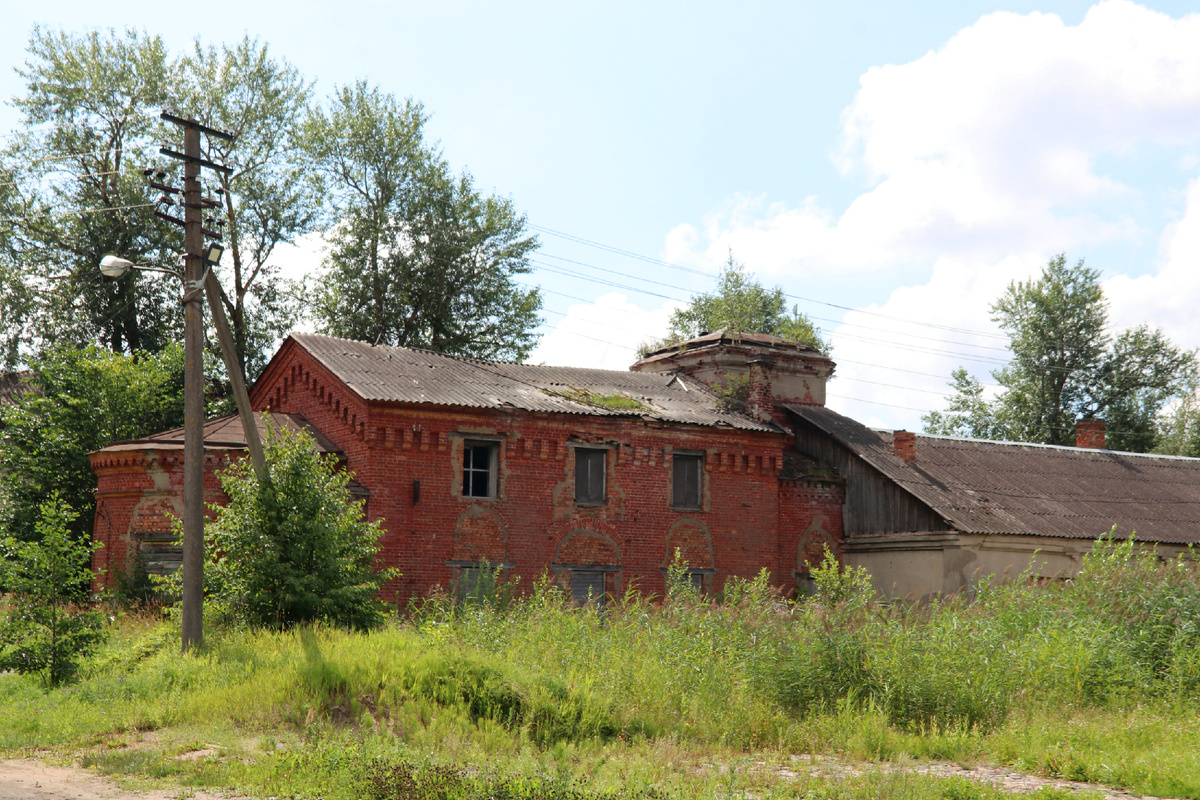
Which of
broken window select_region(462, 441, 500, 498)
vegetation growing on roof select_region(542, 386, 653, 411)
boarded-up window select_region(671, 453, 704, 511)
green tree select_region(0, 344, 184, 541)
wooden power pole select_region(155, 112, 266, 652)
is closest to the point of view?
wooden power pole select_region(155, 112, 266, 652)

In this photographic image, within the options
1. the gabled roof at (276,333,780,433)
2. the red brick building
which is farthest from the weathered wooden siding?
the gabled roof at (276,333,780,433)

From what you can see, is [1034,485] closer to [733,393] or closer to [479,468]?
[733,393]

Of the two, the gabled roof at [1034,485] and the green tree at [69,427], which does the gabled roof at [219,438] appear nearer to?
the green tree at [69,427]

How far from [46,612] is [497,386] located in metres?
10.7

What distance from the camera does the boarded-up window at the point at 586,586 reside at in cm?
2098

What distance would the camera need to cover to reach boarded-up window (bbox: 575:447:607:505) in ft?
70.2

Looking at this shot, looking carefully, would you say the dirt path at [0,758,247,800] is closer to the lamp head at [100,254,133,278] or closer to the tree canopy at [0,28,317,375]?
the lamp head at [100,254,133,278]

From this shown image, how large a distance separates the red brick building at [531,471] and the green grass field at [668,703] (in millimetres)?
6067

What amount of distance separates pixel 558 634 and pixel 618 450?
9.10 meters

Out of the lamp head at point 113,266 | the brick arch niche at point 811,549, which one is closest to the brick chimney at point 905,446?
the brick arch niche at point 811,549

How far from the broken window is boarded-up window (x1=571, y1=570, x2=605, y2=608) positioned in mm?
2512

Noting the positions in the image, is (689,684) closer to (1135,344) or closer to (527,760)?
(527,760)

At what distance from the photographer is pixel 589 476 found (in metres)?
21.5

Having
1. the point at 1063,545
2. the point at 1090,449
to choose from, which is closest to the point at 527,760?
the point at 1063,545
